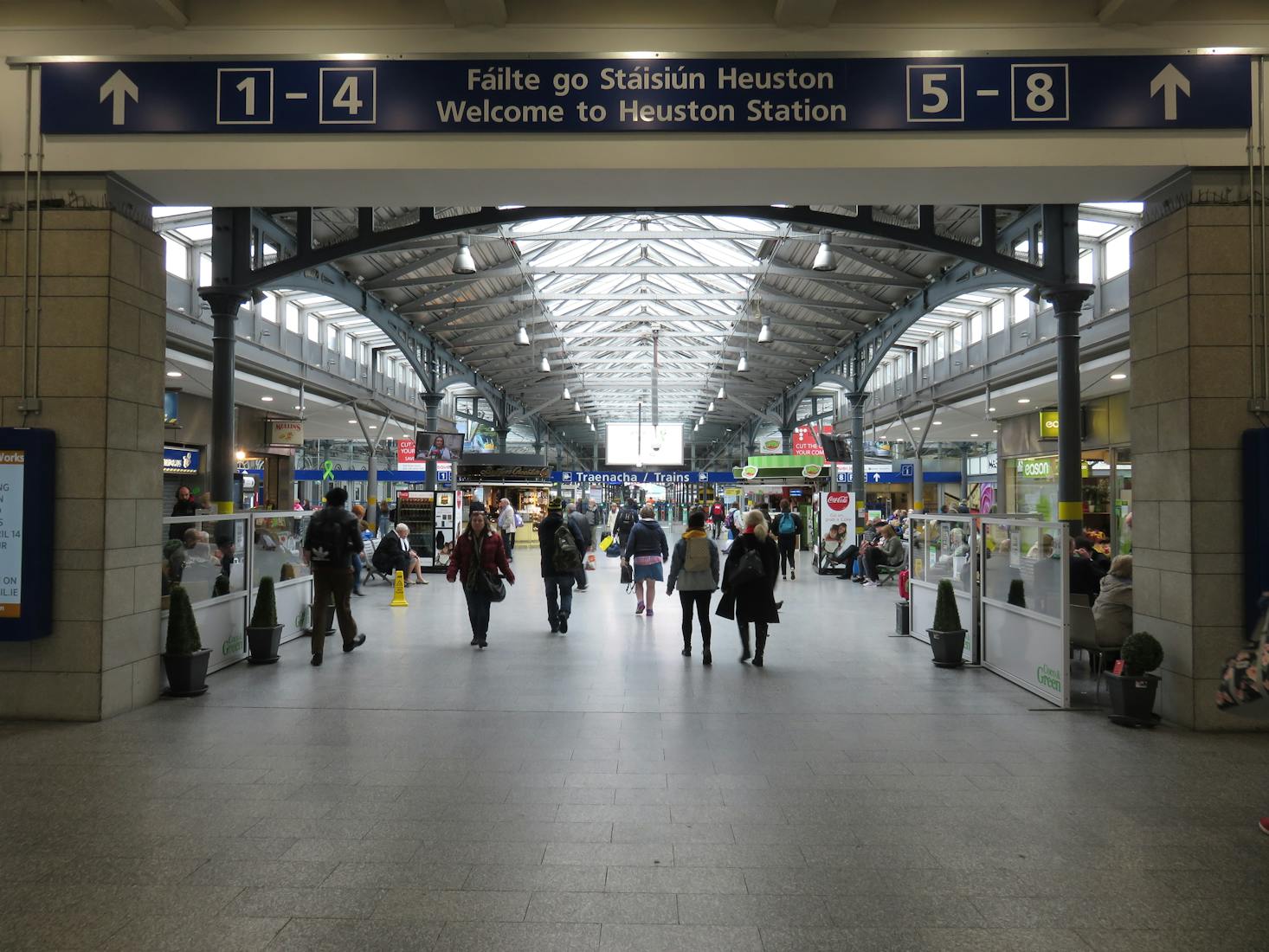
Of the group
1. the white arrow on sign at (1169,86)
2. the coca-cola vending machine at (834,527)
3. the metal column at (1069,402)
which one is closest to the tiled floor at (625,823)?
the metal column at (1069,402)

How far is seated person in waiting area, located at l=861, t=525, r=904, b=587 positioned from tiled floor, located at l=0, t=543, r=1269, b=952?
362 inches

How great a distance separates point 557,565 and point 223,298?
4871 millimetres

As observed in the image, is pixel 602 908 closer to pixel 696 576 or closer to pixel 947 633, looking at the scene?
pixel 696 576

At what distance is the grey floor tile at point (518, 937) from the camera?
2959 mm

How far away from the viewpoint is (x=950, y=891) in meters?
3.40

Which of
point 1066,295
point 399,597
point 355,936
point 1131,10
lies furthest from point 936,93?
point 399,597

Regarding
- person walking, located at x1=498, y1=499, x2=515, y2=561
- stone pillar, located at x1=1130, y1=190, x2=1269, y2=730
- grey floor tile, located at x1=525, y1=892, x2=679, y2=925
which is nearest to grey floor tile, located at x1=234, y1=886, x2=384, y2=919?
grey floor tile, located at x1=525, y1=892, x2=679, y2=925

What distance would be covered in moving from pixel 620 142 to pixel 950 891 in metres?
4.83

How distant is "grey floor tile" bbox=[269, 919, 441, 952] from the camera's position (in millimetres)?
2957

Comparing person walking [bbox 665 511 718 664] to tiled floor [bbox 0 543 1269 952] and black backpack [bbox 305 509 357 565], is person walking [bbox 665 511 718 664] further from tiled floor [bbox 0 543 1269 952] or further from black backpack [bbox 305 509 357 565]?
black backpack [bbox 305 509 357 565]

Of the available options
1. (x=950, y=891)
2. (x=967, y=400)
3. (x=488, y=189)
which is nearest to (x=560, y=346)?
(x=967, y=400)

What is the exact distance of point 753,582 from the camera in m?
8.10

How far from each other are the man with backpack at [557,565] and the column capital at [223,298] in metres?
4.30

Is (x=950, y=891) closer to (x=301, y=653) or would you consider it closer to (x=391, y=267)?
(x=301, y=653)
